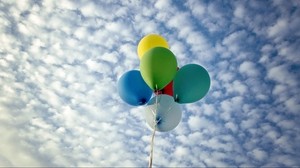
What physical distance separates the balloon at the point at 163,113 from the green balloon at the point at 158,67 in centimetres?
40

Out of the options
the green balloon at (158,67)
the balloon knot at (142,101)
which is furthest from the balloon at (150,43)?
the balloon knot at (142,101)

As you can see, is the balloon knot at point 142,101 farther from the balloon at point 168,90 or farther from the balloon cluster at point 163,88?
the balloon at point 168,90

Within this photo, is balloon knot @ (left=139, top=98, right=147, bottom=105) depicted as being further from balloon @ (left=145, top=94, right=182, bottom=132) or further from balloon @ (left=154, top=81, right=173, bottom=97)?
balloon @ (left=154, top=81, right=173, bottom=97)

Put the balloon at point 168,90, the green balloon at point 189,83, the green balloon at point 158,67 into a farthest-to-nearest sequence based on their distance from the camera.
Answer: the balloon at point 168,90
the green balloon at point 189,83
the green balloon at point 158,67

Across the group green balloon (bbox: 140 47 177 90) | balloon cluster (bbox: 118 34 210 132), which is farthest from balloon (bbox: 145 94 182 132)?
green balloon (bbox: 140 47 177 90)

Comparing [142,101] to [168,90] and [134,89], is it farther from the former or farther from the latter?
[168,90]

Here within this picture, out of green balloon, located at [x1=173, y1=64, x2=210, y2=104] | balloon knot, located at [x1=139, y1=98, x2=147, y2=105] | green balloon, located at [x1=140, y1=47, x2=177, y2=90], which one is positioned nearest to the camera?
green balloon, located at [x1=140, y1=47, x2=177, y2=90]

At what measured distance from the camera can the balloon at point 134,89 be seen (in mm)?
5293

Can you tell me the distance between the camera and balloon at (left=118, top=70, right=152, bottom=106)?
17.4ft

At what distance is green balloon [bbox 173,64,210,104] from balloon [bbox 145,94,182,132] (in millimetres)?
188

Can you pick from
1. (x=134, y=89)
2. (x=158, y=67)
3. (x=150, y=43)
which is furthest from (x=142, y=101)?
(x=150, y=43)

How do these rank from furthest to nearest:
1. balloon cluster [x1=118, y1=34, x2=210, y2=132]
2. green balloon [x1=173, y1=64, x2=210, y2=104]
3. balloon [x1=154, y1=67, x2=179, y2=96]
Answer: balloon [x1=154, y1=67, x2=179, y2=96]
green balloon [x1=173, y1=64, x2=210, y2=104]
balloon cluster [x1=118, y1=34, x2=210, y2=132]

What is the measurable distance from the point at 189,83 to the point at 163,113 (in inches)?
31.7

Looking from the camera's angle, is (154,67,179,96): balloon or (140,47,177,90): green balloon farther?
(154,67,179,96): balloon
